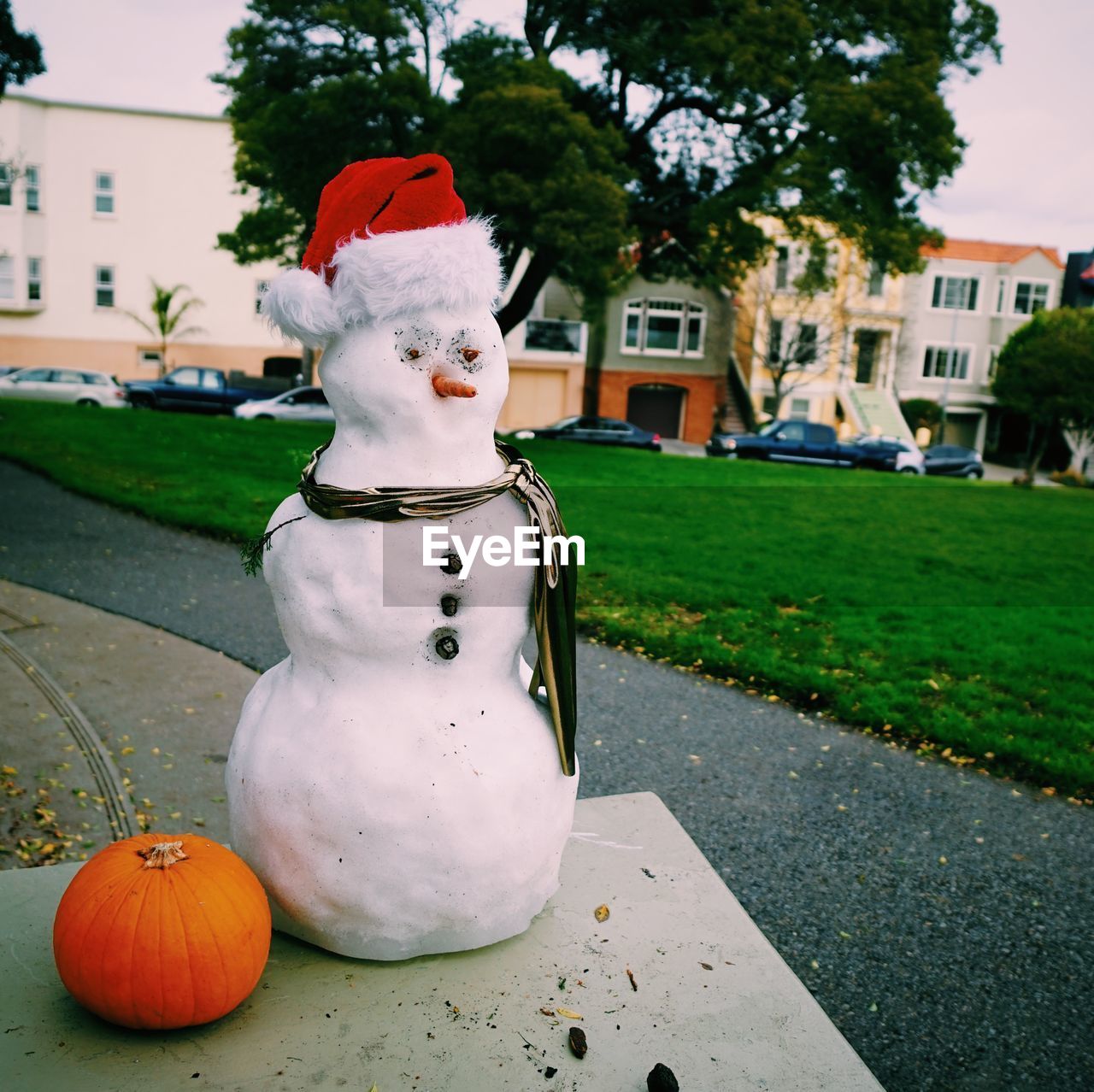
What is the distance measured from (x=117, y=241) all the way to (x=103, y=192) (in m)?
1.56

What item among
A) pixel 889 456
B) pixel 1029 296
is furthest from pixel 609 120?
pixel 1029 296

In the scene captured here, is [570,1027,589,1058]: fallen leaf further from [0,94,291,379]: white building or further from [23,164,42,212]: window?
[23,164,42,212]: window

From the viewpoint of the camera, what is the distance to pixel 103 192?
31.9m

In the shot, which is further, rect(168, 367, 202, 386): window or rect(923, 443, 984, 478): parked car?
rect(923, 443, 984, 478): parked car

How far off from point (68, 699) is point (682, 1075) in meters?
4.34

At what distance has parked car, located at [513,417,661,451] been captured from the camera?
25.9 m

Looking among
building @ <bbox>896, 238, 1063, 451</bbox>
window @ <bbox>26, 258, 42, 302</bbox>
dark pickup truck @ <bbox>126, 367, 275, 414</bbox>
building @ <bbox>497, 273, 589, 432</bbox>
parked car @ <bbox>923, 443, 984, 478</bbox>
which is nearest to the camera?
dark pickup truck @ <bbox>126, 367, 275, 414</bbox>

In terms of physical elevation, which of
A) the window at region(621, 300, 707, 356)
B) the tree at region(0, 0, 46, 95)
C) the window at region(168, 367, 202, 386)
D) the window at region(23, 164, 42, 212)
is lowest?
the window at region(168, 367, 202, 386)

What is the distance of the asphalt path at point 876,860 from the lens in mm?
3438

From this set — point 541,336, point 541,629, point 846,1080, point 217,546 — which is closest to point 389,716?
point 541,629

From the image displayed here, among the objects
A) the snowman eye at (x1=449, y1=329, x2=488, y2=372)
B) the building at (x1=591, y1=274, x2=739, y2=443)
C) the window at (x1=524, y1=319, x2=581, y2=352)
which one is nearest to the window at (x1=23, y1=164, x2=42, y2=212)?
the window at (x1=524, y1=319, x2=581, y2=352)

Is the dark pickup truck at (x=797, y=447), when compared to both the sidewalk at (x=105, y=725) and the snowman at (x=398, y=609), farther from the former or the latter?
the snowman at (x=398, y=609)

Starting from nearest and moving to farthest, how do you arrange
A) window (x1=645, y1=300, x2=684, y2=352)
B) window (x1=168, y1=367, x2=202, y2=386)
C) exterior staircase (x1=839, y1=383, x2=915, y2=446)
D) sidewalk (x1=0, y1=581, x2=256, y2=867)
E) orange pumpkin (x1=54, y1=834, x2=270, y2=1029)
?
orange pumpkin (x1=54, y1=834, x2=270, y2=1029) → sidewalk (x1=0, y1=581, x2=256, y2=867) → window (x1=168, y1=367, x2=202, y2=386) → window (x1=645, y1=300, x2=684, y2=352) → exterior staircase (x1=839, y1=383, x2=915, y2=446)

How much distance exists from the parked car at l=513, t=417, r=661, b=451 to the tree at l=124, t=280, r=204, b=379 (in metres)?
13.4
